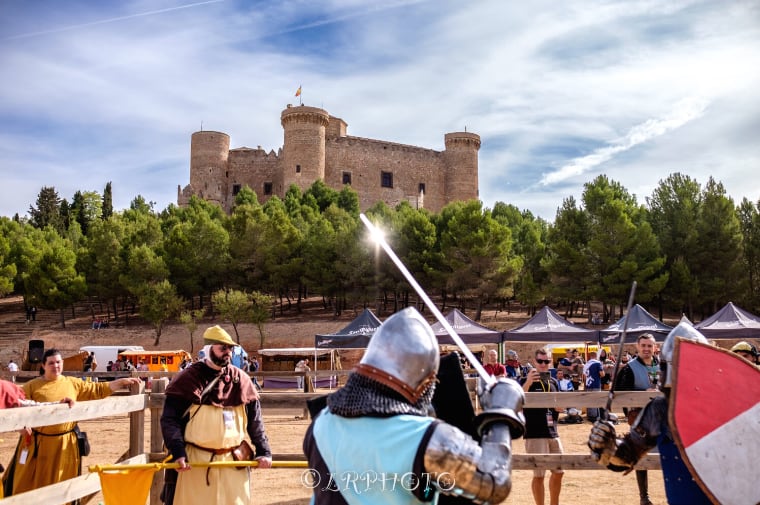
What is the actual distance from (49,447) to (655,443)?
14.0 feet

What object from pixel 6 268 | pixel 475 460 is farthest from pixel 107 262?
pixel 475 460

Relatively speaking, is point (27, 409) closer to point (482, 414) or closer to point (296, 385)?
point (482, 414)

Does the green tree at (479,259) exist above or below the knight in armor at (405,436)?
above

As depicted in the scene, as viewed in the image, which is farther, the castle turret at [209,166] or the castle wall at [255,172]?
the castle turret at [209,166]

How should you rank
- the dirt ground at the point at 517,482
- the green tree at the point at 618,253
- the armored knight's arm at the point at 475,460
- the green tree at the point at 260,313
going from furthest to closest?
the green tree at the point at 260,313
the green tree at the point at 618,253
the dirt ground at the point at 517,482
the armored knight's arm at the point at 475,460

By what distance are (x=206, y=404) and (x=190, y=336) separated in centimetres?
3697

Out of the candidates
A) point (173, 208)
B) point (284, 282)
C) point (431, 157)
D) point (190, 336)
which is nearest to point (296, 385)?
point (190, 336)

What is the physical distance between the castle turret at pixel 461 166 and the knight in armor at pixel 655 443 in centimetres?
7426

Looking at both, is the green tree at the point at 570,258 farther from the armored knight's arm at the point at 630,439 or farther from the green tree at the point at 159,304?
the armored knight's arm at the point at 630,439

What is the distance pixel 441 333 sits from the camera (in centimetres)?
1822

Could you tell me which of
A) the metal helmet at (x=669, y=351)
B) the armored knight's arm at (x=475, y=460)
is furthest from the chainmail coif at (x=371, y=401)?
the metal helmet at (x=669, y=351)

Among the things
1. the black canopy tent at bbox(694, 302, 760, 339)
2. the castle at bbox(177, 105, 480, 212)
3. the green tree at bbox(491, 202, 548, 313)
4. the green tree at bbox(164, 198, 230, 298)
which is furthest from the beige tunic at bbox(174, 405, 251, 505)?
the castle at bbox(177, 105, 480, 212)

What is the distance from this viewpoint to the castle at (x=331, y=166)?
70.2 m

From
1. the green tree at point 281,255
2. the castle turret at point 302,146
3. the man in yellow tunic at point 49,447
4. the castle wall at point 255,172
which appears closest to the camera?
the man in yellow tunic at point 49,447
